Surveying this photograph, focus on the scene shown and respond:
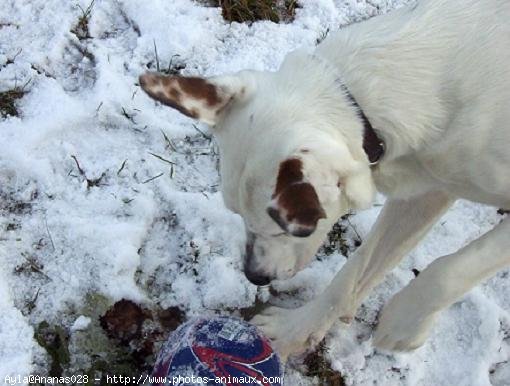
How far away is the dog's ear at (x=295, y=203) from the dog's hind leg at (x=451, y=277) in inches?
32.7

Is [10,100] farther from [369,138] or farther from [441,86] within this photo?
[441,86]

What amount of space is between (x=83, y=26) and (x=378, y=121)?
203 centimetres

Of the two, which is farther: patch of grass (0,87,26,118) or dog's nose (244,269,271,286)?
patch of grass (0,87,26,118)

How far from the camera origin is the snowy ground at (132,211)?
295 centimetres

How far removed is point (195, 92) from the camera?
228 cm

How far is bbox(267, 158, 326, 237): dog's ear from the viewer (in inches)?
74.0

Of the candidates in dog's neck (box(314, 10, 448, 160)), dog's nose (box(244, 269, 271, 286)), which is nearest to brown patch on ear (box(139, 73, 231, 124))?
dog's neck (box(314, 10, 448, 160))

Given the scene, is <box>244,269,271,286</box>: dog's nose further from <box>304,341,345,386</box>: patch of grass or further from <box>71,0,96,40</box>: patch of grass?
<box>71,0,96,40</box>: patch of grass

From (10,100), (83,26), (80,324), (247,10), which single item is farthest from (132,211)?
(247,10)

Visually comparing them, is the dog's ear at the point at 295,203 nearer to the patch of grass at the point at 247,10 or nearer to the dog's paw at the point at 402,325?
the dog's paw at the point at 402,325

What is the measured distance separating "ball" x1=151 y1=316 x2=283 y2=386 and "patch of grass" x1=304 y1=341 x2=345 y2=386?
1.18 ft

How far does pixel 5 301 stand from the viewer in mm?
2836

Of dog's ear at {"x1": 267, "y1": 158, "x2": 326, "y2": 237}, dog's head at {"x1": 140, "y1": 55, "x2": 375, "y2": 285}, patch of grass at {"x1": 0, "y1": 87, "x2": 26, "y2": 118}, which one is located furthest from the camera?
patch of grass at {"x1": 0, "y1": 87, "x2": 26, "y2": 118}

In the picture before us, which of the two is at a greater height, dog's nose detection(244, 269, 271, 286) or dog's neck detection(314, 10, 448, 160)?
dog's neck detection(314, 10, 448, 160)
